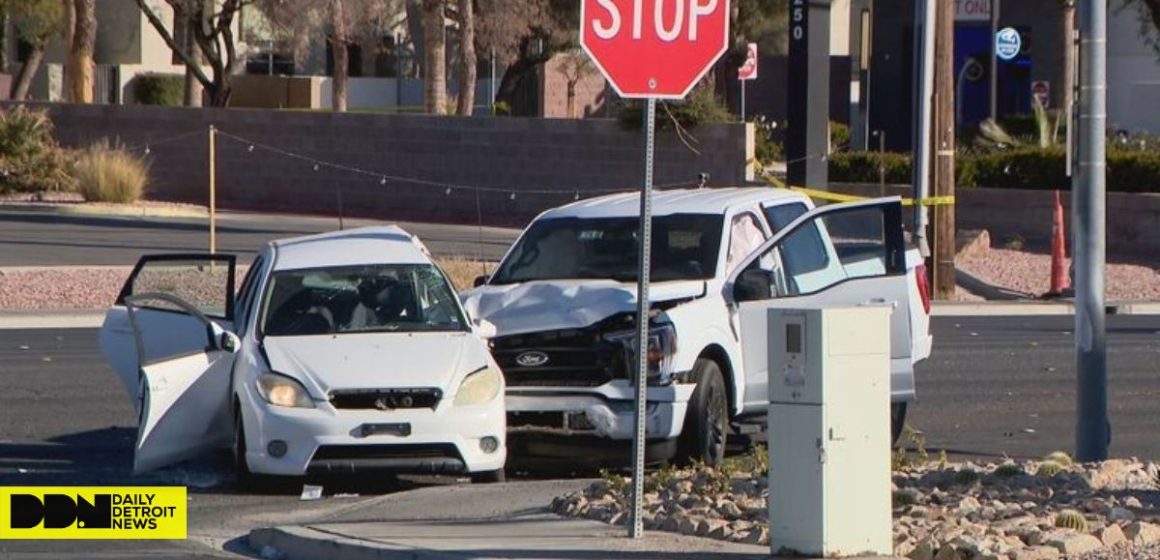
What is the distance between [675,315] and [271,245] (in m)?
3.03

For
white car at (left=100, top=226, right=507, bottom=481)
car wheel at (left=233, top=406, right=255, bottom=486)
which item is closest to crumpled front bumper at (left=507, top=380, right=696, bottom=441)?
white car at (left=100, top=226, right=507, bottom=481)

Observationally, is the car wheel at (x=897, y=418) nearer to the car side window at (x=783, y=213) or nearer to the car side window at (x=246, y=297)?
the car side window at (x=783, y=213)

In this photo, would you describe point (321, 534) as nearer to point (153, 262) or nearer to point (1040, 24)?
point (153, 262)

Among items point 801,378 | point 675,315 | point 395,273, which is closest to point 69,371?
point 395,273

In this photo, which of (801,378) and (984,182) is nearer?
(801,378)

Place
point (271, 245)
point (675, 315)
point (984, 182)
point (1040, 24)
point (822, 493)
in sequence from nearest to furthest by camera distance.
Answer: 1. point (822, 493)
2. point (675, 315)
3. point (271, 245)
4. point (984, 182)
5. point (1040, 24)

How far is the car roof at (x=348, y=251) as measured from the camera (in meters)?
12.9

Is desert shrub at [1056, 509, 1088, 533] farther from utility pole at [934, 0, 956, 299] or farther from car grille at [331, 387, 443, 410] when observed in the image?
utility pole at [934, 0, 956, 299]

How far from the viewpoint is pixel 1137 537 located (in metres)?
9.02

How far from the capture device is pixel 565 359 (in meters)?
12.4

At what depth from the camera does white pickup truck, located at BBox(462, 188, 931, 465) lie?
12250mm

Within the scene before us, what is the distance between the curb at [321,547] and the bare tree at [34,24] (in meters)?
44.4

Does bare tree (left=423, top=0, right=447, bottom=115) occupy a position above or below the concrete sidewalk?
above

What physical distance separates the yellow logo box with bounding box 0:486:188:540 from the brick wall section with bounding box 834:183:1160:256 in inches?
747
